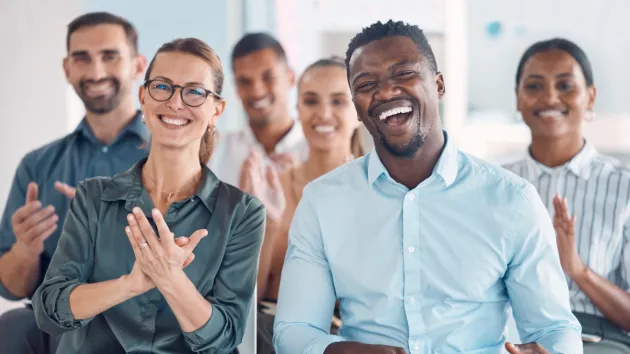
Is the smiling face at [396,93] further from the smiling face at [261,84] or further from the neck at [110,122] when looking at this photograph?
the smiling face at [261,84]

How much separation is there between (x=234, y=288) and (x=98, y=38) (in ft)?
3.75

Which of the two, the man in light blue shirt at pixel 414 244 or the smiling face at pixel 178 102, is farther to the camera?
the smiling face at pixel 178 102

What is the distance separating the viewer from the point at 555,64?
7.68 feet

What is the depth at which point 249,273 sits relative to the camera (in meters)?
1.73

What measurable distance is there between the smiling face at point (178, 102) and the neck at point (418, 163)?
1.44ft

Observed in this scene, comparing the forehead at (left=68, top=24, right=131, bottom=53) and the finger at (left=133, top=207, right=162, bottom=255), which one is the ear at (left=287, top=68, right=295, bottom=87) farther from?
the finger at (left=133, top=207, right=162, bottom=255)

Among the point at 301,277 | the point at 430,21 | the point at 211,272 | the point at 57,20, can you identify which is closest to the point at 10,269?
the point at 211,272

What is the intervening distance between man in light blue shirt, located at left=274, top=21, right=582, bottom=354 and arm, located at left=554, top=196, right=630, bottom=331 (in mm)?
472

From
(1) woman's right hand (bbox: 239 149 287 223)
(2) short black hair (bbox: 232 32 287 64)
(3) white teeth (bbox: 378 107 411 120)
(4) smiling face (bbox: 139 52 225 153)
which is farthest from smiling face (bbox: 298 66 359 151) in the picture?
(3) white teeth (bbox: 378 107 411 120)

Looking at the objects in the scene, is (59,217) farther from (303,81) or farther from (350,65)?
(350,65)

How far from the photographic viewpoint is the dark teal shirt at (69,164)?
2355 mm

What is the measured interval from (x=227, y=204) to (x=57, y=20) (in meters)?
2.16

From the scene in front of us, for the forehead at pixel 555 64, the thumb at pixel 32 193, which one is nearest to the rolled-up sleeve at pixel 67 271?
the thumb at pixel 32 193

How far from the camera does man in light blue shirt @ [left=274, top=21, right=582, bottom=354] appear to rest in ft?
5.25
